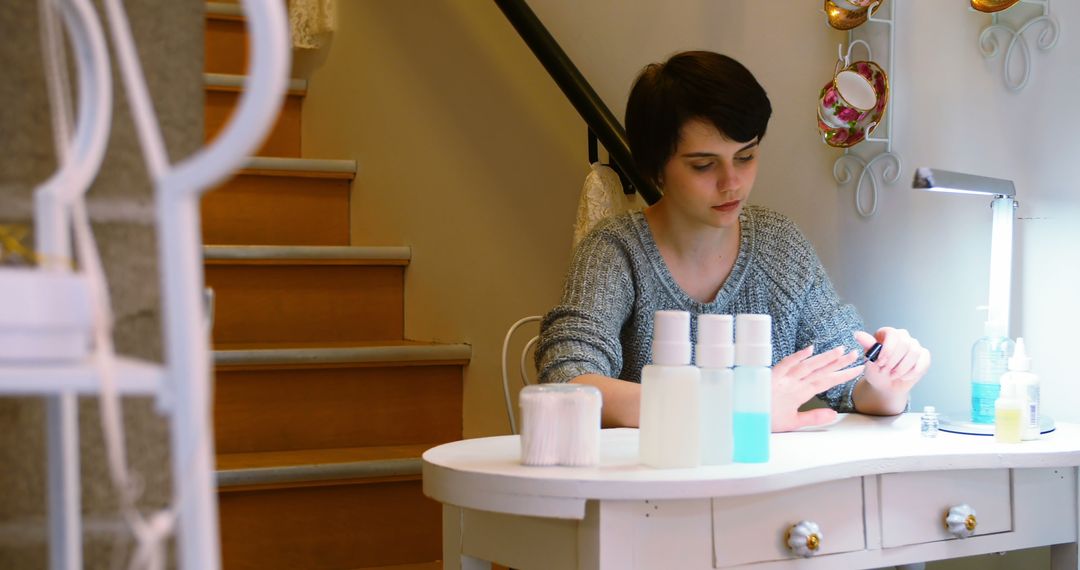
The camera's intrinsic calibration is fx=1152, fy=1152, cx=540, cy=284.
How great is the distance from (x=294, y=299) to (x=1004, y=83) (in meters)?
1.63

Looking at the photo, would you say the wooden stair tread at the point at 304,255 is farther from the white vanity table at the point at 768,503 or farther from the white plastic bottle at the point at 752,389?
the white plastic bottle at the point at 752,389

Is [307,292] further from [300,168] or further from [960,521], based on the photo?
[960,521]

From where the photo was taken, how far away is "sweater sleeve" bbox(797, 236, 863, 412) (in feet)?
6.72

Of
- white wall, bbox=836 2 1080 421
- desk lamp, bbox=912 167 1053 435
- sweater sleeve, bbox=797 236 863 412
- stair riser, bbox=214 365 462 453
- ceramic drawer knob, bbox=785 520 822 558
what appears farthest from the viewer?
stair riser, bbox=214 365 462 453

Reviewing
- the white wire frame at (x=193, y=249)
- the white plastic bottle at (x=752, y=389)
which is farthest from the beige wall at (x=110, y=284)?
the white plastic bottle at (x=752, y=389)

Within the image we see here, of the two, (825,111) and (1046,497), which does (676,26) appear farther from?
(1046,497)

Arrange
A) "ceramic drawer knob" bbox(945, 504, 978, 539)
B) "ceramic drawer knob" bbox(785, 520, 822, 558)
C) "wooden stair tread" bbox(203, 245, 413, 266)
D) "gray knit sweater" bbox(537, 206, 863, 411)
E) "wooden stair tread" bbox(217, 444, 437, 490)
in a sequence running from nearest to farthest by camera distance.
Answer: "ceramic drawer knob" bbox(785, 520, 822, 558)
"ceramic drawer knob" bbox(945, 504, 978, 539)
"gray knit sweater" bbox(537, 206, 863, 411)
"wooden stair tread" bbox(217, 444, 437, 490)
"wooden stair tread" bbox(203, 245, 413, 266)

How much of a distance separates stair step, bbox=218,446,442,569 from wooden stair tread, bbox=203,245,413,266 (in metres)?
0.48

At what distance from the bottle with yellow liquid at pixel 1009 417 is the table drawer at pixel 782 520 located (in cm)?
29

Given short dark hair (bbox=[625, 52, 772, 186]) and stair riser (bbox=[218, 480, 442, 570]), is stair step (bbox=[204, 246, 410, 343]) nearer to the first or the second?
stair riser (bbox=[218, 480, 442, 570])

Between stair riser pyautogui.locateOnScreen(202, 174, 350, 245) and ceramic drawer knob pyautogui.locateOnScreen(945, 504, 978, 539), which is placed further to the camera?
stair riser pyautogui.locateOnScreen(202, 174, 350, 245)

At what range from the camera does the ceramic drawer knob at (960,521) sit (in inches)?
57.4

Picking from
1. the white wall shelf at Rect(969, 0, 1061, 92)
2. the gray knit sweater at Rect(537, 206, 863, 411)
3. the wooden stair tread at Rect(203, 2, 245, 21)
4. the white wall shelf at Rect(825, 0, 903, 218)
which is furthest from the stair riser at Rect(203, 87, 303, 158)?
the white wall shelf at Rect(969, 0, 1061, 92)

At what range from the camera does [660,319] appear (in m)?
1.25
